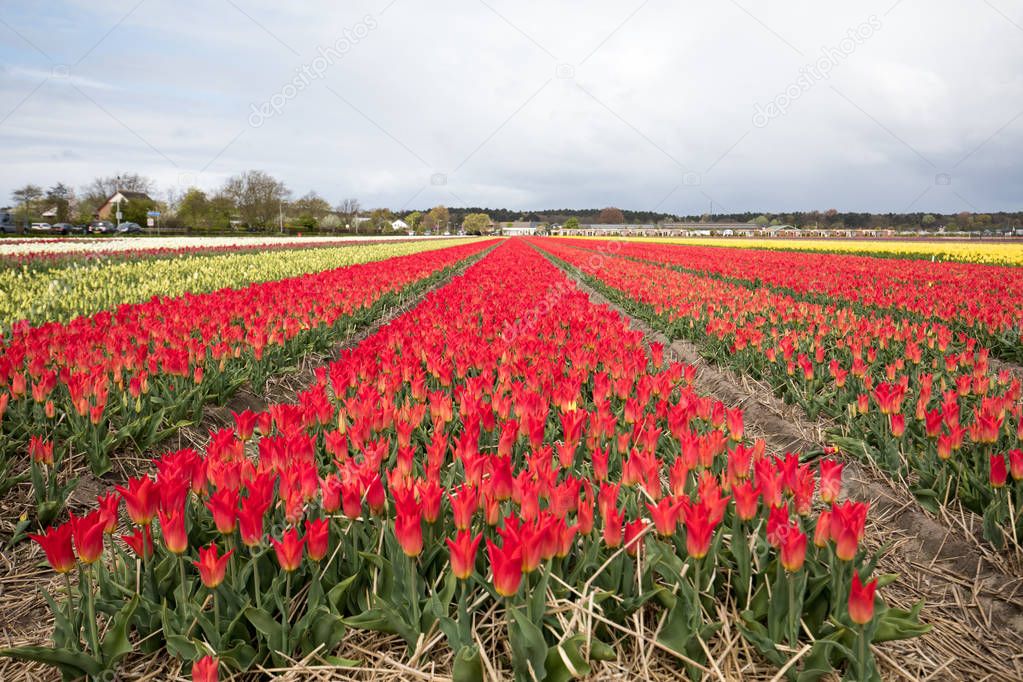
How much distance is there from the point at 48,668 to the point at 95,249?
23.6m

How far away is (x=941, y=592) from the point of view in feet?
9.86

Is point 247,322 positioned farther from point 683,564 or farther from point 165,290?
point 683,564

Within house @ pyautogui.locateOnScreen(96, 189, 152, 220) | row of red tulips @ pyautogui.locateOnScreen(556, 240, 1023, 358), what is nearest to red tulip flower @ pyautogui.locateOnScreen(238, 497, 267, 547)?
row of red tulips @ pyautogui.locateOnScreen(556, 240, 1023, 358)

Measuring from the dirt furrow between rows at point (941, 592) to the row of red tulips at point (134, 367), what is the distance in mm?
4002

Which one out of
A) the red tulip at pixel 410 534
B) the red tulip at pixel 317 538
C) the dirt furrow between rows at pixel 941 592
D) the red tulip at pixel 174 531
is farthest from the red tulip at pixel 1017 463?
the red tulip at pixel 174 531

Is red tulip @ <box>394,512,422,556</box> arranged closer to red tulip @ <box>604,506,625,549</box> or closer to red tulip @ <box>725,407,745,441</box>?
red tulip @ <box>604,506,625,549</box>

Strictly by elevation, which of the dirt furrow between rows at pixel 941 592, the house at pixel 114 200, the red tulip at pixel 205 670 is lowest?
the dirt furrow between rows at pixel 941 592

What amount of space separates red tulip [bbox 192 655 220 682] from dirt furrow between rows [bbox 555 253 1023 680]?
6.87 feet

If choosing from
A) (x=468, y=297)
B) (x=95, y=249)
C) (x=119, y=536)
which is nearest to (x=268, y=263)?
(x=95, y=249)

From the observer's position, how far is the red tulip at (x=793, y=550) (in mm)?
1878

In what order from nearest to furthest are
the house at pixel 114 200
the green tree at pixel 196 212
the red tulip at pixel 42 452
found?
1. the red tulip at pixel 42 452
2. the green tree at pixel 196 212
3. the house at pixel 114 200

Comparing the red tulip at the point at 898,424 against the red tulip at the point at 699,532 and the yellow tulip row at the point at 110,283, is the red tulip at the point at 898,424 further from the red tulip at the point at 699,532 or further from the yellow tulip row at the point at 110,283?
the yellow tulip row at the point at 110,283

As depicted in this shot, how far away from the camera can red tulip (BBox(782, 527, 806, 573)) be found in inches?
73.9

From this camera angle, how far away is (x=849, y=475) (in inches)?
172
